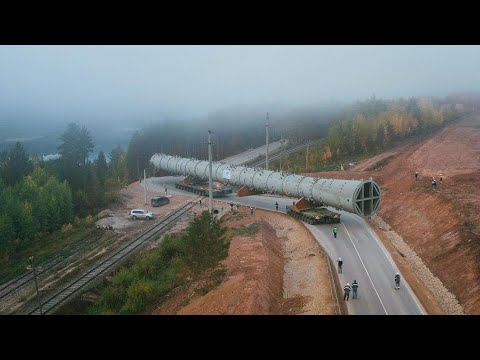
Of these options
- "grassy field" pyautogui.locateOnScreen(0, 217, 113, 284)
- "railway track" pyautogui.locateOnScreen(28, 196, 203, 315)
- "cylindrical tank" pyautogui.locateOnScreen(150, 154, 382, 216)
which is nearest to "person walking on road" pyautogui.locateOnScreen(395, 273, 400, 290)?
"cylindrical tank" pyautogui.locateOnScreen(150, 154, 382, 216)

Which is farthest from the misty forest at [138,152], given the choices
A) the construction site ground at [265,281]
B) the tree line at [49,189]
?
the construction site ground at [265,281]

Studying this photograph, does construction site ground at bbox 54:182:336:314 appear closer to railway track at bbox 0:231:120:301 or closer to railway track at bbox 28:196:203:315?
railway track at bbox 28:196:203:315

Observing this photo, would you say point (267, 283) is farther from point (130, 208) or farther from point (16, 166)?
point (16, 166)

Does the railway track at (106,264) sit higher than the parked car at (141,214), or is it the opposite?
the parked car at (141,214)

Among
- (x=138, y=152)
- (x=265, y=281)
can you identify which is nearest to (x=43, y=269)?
(x=265, y=281)

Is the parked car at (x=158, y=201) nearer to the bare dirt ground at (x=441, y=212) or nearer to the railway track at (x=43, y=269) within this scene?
the railway track at (x=43, y=269)

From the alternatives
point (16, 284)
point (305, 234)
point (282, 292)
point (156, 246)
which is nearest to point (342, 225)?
point (305, 234)

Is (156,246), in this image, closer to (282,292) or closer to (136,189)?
(282,292)
